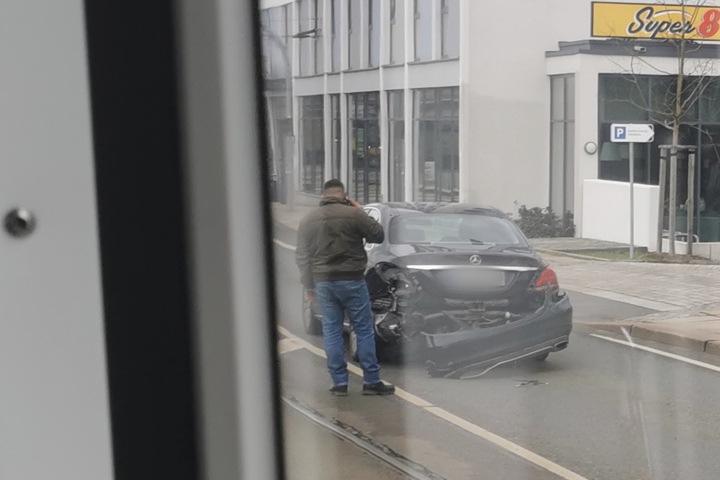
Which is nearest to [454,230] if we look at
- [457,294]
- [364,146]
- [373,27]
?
[457,294]

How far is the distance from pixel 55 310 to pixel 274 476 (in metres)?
0.39

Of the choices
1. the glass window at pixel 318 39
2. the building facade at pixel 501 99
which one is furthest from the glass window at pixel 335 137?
the glass window at pixel 318 39

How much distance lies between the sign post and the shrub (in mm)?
134

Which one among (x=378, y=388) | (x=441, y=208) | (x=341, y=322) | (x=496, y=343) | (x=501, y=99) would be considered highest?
(x=501, y=99)

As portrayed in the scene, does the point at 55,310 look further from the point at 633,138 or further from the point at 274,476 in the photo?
the point at 633,138

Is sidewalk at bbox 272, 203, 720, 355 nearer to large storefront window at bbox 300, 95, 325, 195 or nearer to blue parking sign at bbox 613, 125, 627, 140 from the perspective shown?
blue parking sign at bbox 613, 125, 627, 140

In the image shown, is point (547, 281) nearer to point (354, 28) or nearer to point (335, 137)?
point (335, 137)

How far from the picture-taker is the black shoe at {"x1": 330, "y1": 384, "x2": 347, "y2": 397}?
1978 mm

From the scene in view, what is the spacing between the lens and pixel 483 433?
2.10 m

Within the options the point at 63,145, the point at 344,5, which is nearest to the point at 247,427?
the point at 63,145

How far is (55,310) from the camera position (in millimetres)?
989

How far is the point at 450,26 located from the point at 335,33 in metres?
0.38

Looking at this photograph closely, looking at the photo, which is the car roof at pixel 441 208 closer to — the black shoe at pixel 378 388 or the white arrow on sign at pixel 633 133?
the white arrow on sign at pixel 633 133

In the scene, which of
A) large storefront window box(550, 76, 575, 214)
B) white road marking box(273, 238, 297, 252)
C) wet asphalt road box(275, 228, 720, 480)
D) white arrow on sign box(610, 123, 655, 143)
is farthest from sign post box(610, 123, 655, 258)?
white road marking box(273, 238, 297, 252)
